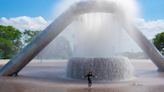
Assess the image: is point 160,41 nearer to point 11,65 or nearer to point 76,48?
point 76,48

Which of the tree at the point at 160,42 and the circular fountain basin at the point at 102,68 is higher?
the tree at the point at 160,42

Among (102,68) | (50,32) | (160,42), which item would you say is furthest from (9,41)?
(102,68)

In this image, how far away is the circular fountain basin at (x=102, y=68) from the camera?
1984 cm

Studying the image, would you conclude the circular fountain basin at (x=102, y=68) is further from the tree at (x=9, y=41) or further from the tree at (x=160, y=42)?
the tree at (x=160, y=42)

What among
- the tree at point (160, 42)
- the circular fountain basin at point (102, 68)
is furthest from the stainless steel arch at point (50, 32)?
the tree at point (160, 42)

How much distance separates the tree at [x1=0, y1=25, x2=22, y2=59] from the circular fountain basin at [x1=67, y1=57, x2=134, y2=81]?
40.3 meters

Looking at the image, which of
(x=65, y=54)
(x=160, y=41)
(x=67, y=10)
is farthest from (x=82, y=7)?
(x=160, y=41)

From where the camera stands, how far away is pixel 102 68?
65.2 ft

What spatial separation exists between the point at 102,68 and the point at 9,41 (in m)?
43.1

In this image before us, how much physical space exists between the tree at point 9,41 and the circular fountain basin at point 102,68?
4034 centimetres

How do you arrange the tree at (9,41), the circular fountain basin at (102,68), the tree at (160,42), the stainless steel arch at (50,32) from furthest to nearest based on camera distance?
the tree at (160,42) → the tree at (9,41) → the stainless steel arch at (50,32) → the circular fountain basin at (102,68)

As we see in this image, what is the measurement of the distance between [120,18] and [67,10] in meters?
3.84

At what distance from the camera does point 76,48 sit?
27828mm

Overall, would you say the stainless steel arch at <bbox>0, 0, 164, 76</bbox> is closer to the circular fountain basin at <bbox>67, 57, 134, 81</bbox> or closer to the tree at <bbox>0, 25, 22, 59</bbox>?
the circular fountain basin at <bbox>67, 57, 134, 81</bbox>
